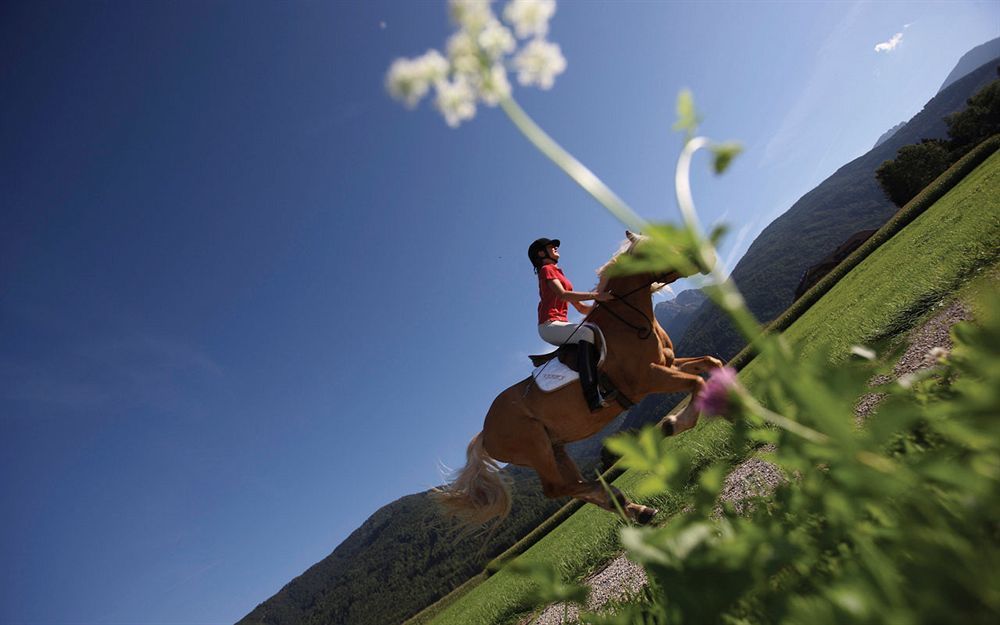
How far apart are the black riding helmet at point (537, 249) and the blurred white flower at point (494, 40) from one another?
4995 mm

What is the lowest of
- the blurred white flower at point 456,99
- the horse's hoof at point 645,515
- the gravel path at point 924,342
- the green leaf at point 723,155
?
the gravel path at point 924,342

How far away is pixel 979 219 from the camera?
841 centimetres

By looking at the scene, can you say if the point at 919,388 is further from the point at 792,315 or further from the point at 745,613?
the point at 792,315

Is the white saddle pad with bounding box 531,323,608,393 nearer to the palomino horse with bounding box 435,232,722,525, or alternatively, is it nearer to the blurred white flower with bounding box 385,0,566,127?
the palomino horse with bounding box 435,232,722,525

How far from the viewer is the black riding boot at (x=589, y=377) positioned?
5.21m

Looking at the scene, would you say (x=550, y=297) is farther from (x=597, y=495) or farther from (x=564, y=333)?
(x=597, y=495)

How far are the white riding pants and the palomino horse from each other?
0.64 feet

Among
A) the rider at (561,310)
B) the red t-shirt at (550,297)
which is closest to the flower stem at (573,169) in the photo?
the rider at (561,310)

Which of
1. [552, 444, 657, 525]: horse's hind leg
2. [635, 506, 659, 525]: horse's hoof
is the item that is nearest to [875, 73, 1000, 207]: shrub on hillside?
[552, 444, 657, 525]: horse's hind leg

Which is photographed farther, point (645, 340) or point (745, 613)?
point (645, 340)

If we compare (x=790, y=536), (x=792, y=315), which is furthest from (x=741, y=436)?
(x=792, y=315)

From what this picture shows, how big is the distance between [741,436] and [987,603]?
1.89ft

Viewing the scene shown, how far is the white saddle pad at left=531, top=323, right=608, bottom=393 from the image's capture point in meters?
5.39

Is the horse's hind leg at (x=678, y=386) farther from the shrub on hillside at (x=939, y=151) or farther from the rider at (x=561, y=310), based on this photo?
the shrub on hillside at (x=939, y=151)
